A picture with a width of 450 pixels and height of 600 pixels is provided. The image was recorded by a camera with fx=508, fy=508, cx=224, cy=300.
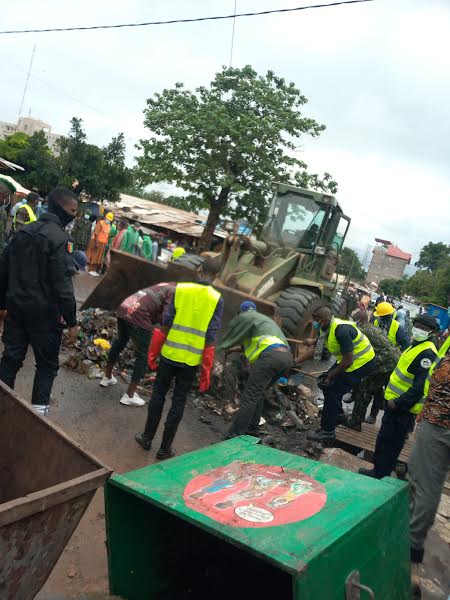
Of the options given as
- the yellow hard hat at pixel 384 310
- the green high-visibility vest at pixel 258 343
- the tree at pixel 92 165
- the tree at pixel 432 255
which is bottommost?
the green high-visibility vest at pixel 258 343

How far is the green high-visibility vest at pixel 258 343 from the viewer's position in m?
4.80

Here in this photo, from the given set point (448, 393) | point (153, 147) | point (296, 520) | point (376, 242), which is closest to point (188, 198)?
point (153, 147)

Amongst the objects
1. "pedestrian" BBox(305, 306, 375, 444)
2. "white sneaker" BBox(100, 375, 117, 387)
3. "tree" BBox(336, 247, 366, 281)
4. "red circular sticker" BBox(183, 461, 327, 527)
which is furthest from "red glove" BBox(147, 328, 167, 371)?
"tree" BBox(336, 247, 366, 281)

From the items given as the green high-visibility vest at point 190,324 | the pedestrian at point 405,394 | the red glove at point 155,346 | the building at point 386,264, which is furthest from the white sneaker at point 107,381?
the building at point 386,264

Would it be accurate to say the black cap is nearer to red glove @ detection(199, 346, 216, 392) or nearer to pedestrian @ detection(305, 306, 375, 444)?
pedestrian @ detection(305, 306, 375, 444)

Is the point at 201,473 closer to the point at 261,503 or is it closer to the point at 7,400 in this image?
the point at 261,503

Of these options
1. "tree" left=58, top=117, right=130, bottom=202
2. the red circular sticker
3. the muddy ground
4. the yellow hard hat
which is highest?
"tree" left=58, top=117, right=130, bottom=202

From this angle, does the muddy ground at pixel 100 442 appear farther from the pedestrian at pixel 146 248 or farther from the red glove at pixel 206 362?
the pedestrian at pixel 146 248

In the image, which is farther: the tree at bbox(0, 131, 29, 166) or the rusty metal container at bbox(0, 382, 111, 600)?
the tree at bbox(0, 131, 29, 166)

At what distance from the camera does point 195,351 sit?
4227mm

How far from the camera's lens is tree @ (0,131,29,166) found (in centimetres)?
2381

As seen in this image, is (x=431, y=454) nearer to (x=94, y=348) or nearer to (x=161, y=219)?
(x=94, y=348)

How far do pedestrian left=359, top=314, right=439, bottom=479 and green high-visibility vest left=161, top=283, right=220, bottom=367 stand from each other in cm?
175

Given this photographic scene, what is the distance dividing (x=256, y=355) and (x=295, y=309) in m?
3.18
